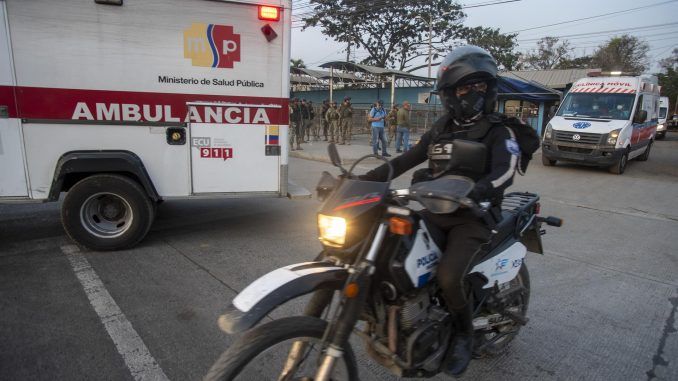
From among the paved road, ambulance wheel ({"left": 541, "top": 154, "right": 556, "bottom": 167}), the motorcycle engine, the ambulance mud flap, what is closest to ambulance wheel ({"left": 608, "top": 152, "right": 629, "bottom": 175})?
ambulance wheel ({"left": 541, "top": 154, "right": 556, "bottom": 167})

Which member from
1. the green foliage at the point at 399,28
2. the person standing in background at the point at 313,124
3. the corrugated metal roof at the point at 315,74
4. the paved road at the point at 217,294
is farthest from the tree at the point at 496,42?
the paved road at the point at 217,294

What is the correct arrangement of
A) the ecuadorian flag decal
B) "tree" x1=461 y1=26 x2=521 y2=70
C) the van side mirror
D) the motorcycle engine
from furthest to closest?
"tree" x1=461 y1=26 x2=521 y2=70 < the van side mirror < the ecuadorian flag decal < the motorcycle engine

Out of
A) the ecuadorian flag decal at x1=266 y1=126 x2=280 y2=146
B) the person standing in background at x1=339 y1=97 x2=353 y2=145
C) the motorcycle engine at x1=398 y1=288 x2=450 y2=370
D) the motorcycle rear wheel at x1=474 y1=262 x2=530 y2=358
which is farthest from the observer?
the person standing in background at x1=339 y1=97 x2=353 y2=145

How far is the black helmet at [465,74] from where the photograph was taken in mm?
2655

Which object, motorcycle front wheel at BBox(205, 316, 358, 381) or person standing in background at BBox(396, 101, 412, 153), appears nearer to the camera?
motorcycle front wheel at BBox(205, 316, 358, 381)

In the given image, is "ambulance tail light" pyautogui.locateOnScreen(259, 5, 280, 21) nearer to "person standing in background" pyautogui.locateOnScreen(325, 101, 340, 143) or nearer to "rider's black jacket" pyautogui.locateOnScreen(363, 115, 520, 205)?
"rider's black jacket" pyautogui.locateOnScreen(363, 115, 520, 205)

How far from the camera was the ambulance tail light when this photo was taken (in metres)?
5.17

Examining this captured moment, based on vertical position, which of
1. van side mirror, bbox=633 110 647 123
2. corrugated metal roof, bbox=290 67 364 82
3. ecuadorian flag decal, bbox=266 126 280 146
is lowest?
ecuadorian flag decal, bbox=266 126 280 146

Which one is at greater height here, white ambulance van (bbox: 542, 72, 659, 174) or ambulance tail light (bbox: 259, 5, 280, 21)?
ambulance tail light (bbox: 259, 5, 280, 21)

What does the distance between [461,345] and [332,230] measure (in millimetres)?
1103

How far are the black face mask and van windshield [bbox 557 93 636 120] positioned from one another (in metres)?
12.0

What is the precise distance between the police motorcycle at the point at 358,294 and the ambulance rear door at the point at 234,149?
10.3ft

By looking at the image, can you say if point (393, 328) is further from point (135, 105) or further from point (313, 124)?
point (313, 124)

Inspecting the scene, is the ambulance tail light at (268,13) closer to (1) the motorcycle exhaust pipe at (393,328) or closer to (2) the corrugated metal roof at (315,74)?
(1) the motorcycle exhaust pipe at (393,328)
